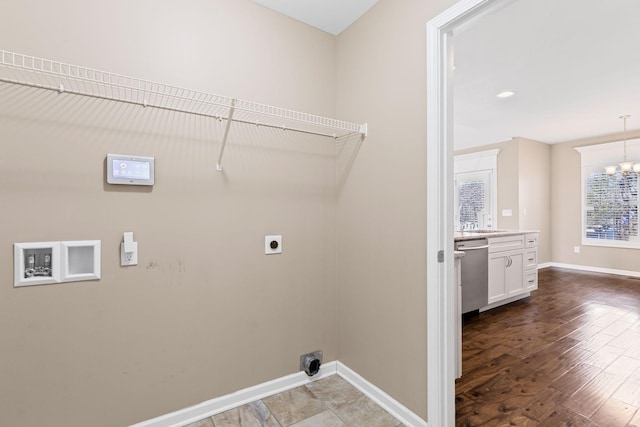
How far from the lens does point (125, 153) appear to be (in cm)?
154

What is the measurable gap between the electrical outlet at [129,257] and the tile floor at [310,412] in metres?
0.93

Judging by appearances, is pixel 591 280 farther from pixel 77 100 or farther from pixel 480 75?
pixel 77 100

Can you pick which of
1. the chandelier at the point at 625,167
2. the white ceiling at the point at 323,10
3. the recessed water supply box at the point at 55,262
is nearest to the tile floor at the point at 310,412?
the recessed water supply box at the point at 55,262

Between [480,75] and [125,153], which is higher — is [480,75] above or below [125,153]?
above

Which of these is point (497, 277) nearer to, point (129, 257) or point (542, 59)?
point (542, 59)

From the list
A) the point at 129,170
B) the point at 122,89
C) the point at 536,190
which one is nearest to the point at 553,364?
the point at 129,170

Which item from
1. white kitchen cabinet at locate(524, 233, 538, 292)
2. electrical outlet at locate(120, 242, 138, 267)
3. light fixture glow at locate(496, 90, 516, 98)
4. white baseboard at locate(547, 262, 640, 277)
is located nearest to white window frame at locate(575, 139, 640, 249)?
white baseboard at locate(547, 262, 640, 277)

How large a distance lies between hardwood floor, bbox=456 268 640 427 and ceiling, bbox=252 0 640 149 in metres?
2.16

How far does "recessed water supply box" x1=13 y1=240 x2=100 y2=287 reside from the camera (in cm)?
134

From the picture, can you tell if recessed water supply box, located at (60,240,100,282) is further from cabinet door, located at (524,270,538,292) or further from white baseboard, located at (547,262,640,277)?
white baseboard, located at (547,262,640,277)

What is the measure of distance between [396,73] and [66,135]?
Answer: 169 cm

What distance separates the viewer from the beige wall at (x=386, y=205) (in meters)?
1.65

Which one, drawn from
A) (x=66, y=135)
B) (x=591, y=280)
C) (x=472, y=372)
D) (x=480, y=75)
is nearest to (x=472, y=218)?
(x=591, y=280)

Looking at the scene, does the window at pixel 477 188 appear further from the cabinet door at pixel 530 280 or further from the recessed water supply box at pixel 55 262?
the recessed water supply box at pixel 55 262
